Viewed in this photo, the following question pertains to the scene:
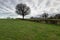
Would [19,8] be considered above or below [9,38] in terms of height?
above

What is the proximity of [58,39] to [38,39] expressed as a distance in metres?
2.92

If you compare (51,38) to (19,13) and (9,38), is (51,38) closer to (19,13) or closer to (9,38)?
(9,38)

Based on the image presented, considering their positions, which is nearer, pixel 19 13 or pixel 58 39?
pixel 58 39

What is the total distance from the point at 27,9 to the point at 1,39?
71.2 m

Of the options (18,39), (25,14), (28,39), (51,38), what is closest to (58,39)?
(51,38)

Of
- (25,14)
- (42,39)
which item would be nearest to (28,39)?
(42,39)

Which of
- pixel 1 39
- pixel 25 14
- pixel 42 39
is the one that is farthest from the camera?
pixel 25 14

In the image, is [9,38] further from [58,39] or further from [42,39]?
[58,39]

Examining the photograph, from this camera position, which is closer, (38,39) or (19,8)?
(38,39)

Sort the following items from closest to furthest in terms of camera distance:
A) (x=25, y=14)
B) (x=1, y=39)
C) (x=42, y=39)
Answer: (x=1, y=39) → (x=42, y=39) → (x=25, y=14)

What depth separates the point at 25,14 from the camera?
85.7 m

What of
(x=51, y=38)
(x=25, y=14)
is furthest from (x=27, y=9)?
(x=51, y=38)

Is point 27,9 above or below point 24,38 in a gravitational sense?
above

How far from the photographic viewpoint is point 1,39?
16.9m
